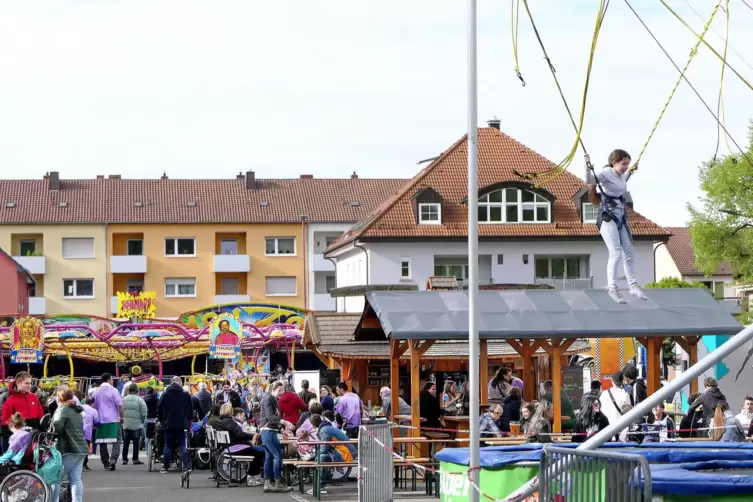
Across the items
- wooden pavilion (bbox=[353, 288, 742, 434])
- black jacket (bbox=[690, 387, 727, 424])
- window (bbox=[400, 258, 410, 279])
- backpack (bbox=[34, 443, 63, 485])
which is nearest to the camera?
backpack (bbox=[34, 443, 63, 485])

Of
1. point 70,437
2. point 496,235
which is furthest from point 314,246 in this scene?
point 70,437

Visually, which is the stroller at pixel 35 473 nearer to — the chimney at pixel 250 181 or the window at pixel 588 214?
the window at pixel 588 214

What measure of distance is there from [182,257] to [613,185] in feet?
218

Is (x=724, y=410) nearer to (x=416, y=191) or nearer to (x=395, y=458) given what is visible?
(x=395, y=458)

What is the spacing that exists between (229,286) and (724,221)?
31.5m

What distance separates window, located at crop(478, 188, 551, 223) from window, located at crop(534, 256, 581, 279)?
1.80m

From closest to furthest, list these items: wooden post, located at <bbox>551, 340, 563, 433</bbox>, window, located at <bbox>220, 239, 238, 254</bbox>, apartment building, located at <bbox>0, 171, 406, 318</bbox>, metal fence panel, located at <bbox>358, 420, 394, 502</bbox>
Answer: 1. metal fence panel, located at <bbox>358, 420, 394, 502</bbox>
2. wooden post, located at <bbox>551, 340, 563, 433</bbox>
3. apartment building, located at <bbox>0, 171, 406, 318</bbox>
4. window, located at <bbox>220, 239, 238, 254</bbox>

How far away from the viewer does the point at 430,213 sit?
58.4m

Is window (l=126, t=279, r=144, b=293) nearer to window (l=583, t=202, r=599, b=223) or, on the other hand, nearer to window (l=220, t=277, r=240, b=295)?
window (l=220, t=277, r=240, b=295)

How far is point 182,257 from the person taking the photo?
3059 inches

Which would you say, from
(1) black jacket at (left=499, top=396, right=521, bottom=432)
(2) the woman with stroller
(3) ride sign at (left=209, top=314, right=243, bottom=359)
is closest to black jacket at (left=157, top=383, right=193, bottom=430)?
(1) black jacket at (left=499, top=396, right=521, bottom=432)

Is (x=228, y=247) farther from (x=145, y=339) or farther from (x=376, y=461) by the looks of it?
(x=376, y=461)

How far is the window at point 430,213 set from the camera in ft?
191

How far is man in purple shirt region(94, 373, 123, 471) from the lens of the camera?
2583 centimetres
